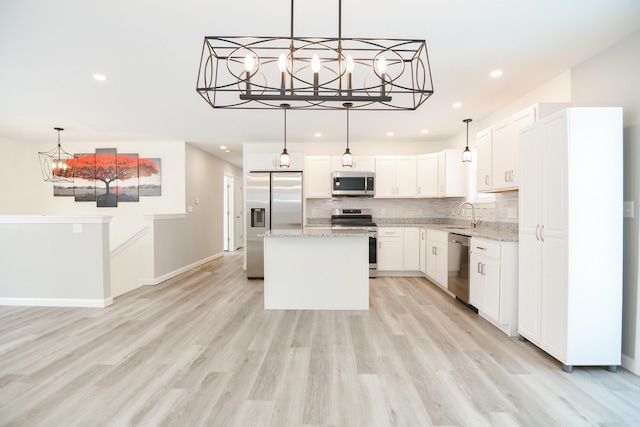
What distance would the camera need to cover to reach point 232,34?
2371 millimetres

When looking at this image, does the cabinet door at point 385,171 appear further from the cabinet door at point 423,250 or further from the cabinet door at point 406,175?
the cabinet door at point 423,250

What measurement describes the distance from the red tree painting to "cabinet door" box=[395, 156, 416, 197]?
452cm

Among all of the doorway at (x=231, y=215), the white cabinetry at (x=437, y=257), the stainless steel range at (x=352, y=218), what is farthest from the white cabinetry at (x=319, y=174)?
the doorway at (x=231, y=215)

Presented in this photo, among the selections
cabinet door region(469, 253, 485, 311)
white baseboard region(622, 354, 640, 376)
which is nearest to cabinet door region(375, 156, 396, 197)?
cabinet door region(469, 253, 485, 311)

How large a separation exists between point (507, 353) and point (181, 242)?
17.4 feet

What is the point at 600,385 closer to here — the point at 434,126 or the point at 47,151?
the point at 434,126

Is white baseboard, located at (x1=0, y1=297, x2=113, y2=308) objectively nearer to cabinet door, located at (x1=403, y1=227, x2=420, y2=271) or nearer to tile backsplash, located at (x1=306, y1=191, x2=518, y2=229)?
tile backsplash, located at (x1=306, y1=191, x2=518, y2=229)

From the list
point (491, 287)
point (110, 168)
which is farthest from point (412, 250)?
point (110, 168)

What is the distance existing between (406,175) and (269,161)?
2.47 m

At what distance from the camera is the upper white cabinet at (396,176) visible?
563 cm

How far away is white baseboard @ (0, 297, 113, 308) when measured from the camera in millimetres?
3814

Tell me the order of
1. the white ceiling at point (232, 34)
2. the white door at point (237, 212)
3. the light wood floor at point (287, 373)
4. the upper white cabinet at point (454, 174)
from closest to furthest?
the light wood floor at point (287, 373)
the white ceiling at point (232, 34)
the upper white cabinet at point (454, 174)
the white door at point (237, 212)

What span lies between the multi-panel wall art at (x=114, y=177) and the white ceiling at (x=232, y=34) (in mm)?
1565

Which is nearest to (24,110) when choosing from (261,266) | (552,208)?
(261,266)
